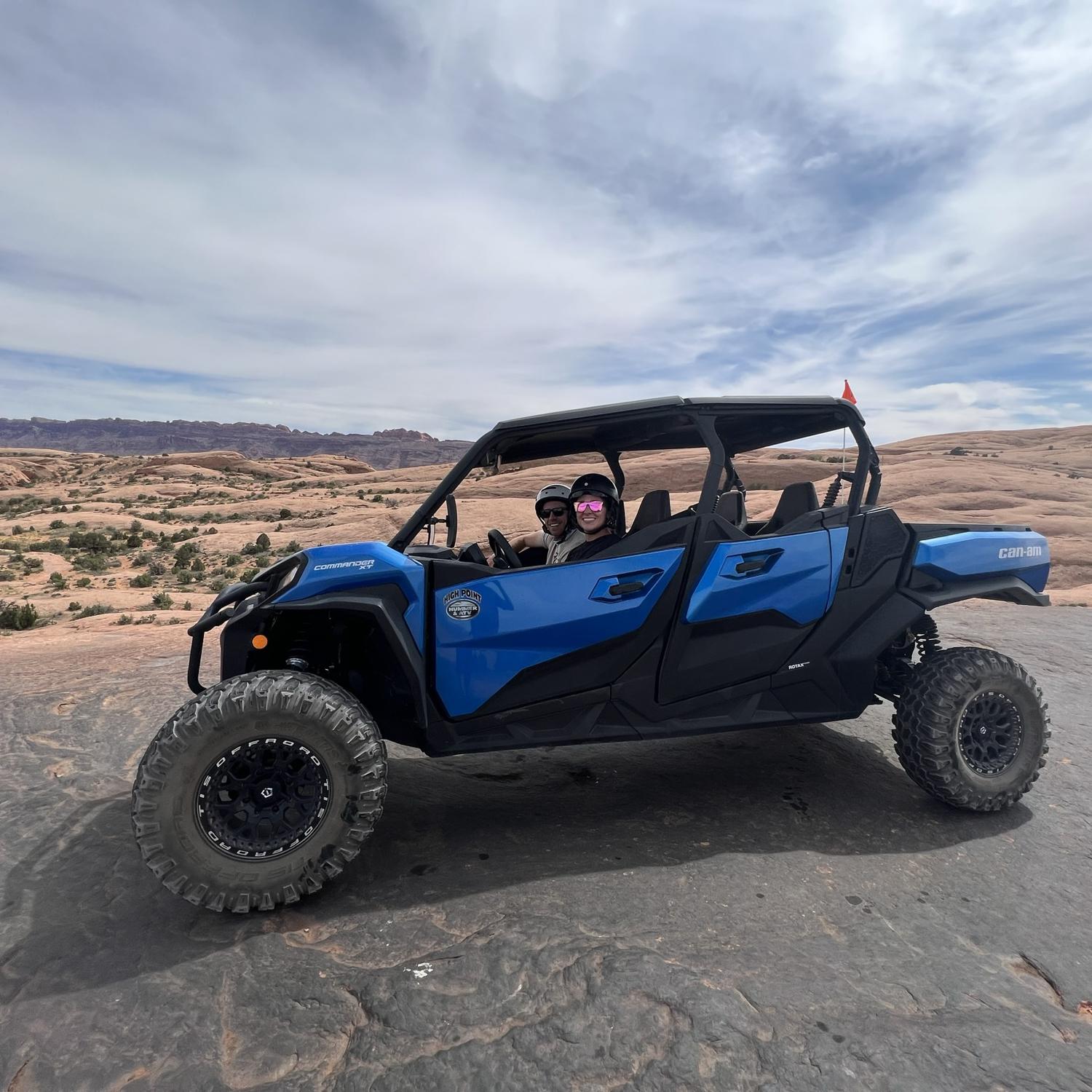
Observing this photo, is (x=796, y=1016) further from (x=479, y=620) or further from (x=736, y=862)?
(x=479, y=620)

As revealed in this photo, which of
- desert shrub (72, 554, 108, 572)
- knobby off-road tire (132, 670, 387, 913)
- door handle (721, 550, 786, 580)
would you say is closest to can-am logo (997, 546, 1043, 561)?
door handle (721, 550, 786, 580)

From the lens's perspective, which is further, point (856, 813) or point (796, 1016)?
point (856, 813)

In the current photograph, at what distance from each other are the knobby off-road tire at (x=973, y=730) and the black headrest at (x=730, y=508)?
1.24 metres

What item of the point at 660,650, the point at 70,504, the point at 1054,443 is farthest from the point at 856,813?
the point at 1054,443

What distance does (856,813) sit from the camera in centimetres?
354

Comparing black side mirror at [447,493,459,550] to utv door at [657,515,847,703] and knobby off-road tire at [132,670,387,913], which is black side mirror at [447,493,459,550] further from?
utv door at [657,515,847,703]

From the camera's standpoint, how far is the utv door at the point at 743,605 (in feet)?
10.7

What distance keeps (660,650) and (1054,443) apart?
75.8 meters

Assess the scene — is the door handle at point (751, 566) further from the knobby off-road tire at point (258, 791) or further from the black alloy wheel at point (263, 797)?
the black alloy wheel at point (263, 797)

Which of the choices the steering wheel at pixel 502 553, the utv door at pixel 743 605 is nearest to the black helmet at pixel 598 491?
the steering wheel at pixel 502 553

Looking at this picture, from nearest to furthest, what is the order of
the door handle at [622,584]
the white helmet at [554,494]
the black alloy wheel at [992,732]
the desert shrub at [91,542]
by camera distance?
the door handle at [622,584]
the black alloy wheel at [992,732]
the white helmet at [554,494]
the desert shrub at [91,542]

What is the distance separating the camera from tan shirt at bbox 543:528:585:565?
13.7 ft

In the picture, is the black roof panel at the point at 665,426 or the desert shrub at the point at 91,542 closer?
the black roof panel at the point at 665,426

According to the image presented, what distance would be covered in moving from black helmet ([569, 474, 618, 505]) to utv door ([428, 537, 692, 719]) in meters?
0.85
